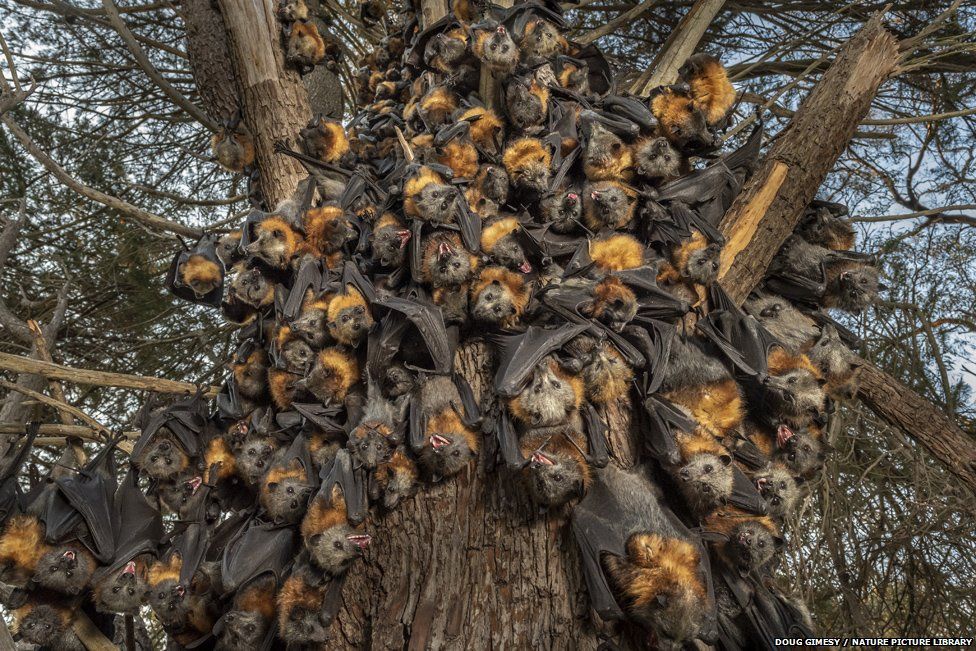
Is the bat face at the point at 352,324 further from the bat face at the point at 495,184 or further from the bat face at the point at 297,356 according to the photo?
the bat face at the point at 495,184

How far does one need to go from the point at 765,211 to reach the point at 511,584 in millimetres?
2204

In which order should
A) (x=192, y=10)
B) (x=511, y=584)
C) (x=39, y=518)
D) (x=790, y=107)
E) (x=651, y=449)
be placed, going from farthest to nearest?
(x=790, y=107)
(x=192, y=10)
(x=39, y=518)
(x=651, y=449)
(x=511, y=584)

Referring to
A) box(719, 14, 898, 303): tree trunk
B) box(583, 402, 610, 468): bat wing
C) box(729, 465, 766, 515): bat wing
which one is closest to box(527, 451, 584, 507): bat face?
box(583, 402, 610, 468): bat wing

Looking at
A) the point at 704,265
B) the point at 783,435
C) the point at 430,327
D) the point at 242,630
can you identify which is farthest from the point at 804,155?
the point at 242,630

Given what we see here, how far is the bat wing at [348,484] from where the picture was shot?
276cm

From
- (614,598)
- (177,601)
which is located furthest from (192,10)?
(614,598)

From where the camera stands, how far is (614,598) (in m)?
2.56

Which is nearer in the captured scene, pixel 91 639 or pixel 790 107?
pixel 91 639

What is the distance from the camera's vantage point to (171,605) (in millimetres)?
3117

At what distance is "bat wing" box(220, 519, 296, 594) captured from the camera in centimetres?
300

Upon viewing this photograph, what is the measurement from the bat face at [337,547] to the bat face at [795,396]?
2110 millimetres

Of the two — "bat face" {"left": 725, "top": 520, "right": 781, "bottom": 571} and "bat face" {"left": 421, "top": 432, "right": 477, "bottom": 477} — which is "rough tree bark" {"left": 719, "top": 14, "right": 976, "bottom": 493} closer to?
"bat face" {"left": 725, "top": 520, "right": 781, "bottom": 571}

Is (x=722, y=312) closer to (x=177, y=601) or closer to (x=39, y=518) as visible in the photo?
(x=177, y=601)

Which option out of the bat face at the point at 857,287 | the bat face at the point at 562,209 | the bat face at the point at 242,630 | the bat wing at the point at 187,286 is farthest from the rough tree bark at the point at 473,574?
the bat wing at the point at 187,286
